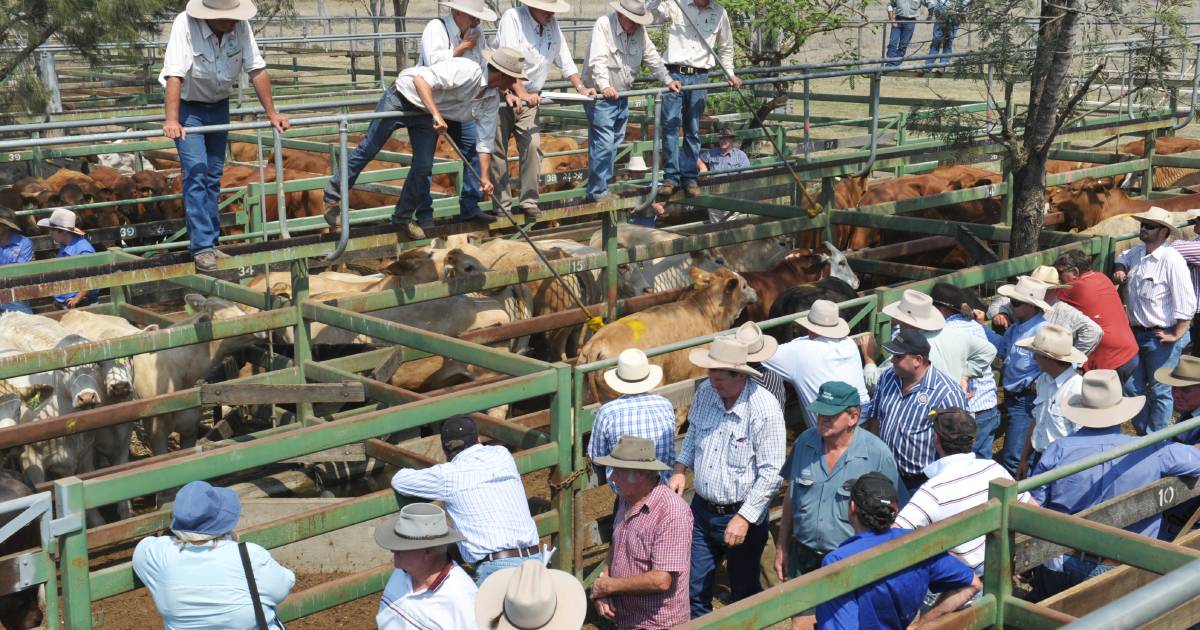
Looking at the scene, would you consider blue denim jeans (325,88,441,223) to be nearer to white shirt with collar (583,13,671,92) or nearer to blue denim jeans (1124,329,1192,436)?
white shirt with collar (583,13,671,92)

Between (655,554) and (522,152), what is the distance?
203 inches

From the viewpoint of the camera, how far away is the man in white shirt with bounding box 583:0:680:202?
1042cm

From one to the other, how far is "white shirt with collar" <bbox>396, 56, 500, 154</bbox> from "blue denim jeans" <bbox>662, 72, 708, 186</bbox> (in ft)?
6.89

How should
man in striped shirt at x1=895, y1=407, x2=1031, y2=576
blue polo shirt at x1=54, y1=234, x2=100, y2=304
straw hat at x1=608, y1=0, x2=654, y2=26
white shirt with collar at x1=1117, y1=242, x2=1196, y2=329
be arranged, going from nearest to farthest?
man in striped shirt at x1=895, y1=407, x2=1031, y2=576
white shirt with collar at x1=1117, y1=242, x2=1196, y2=329
straw hat at x1=608, y1=0, x2=654, y2=26
blue polo shirt at x1=54, y1=234, x2=100, y2=304

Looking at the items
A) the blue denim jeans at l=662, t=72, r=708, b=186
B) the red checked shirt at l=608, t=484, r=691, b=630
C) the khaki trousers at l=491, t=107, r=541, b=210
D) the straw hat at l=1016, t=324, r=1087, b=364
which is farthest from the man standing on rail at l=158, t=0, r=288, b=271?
the straw hat at l=1016, t=324, r=1087, b=364

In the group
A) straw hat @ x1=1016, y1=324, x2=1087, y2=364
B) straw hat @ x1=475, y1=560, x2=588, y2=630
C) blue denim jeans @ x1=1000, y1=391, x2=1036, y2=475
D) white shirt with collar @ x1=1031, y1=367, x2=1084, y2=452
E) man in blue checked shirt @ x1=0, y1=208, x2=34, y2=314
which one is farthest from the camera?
man in blue checked shirt @ x1=0, y1=208, x2=34, y2=314

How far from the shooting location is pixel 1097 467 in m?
5.76

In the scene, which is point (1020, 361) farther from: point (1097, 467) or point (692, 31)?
point (692, 31)

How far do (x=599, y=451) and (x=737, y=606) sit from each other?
8.17ft

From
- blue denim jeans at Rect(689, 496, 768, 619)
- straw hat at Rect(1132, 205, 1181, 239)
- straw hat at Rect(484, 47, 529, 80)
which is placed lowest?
blue denim jeans at Rect(689, 496, 768, 619)

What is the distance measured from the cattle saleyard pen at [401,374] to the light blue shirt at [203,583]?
385 mm

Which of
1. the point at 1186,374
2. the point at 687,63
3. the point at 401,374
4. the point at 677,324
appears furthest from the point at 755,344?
the point at 687,63

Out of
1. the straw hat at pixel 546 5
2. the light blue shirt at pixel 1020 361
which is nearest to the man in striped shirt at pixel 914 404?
the light blue shirt at pixel 1020 361

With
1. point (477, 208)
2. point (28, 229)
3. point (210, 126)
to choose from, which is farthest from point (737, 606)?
point (28, 229)
